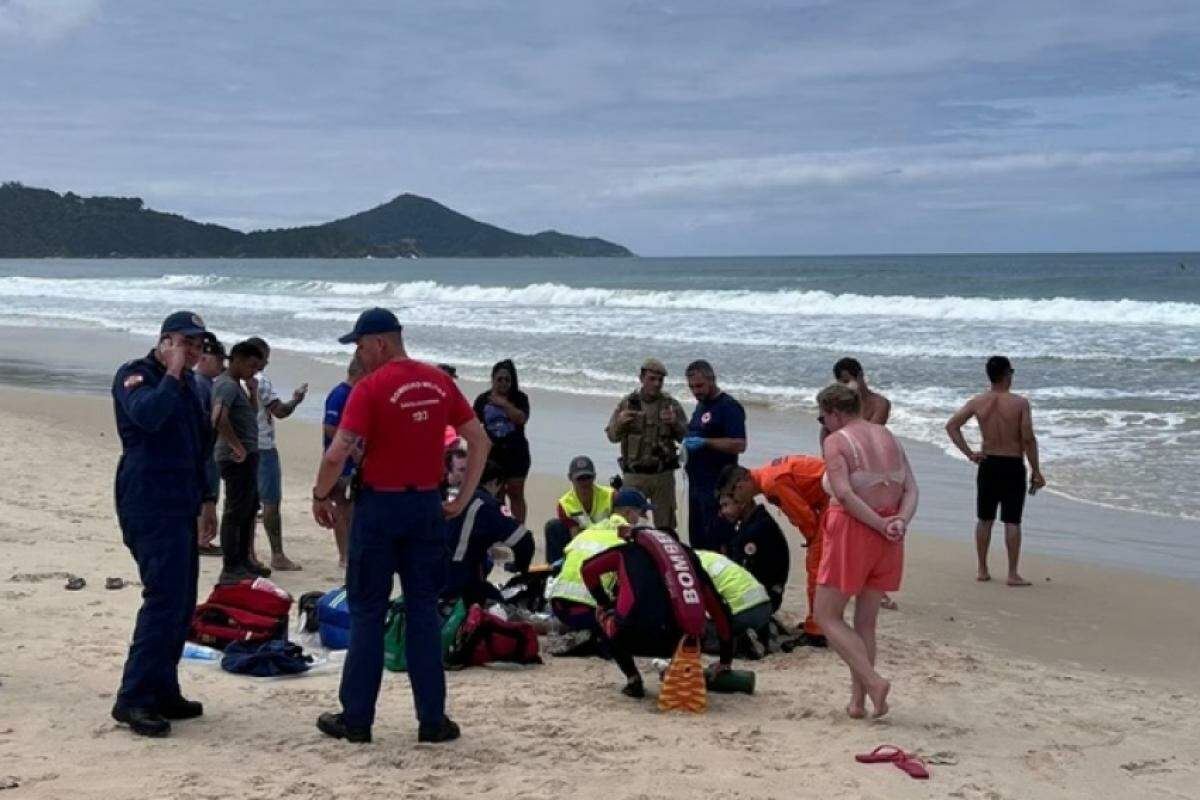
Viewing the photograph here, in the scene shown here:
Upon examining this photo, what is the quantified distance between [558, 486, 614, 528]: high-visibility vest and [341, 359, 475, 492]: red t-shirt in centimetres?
328

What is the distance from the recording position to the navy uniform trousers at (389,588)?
17.2ft

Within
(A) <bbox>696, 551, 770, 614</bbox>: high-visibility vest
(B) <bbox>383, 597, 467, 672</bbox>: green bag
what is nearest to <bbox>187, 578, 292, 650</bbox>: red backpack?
(B) <bbox>383, 597, 467, 672</bbox>: green bag

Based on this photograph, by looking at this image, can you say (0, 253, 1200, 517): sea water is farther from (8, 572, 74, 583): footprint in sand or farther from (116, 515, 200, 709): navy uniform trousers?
(116, 515, 200, 709): navy uniform trousers

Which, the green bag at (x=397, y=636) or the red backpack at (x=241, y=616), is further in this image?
the red backpack at (x=241, y=616)

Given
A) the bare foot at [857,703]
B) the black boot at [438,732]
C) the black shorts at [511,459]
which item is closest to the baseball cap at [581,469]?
the black shorts at [511,459]

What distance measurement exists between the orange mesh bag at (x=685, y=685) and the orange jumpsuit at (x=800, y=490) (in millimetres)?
1451

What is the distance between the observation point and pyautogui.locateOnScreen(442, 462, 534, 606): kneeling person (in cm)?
693

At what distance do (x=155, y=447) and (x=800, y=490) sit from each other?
3580mm

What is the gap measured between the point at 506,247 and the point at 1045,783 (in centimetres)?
18173

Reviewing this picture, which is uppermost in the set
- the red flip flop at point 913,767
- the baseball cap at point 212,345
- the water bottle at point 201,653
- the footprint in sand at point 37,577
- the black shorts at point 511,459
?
the baseball cap at point 212,345

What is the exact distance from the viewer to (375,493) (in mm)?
5227

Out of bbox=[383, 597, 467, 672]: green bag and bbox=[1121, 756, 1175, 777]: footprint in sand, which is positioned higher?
bbox=[383, 597, 467, 672]: green bag

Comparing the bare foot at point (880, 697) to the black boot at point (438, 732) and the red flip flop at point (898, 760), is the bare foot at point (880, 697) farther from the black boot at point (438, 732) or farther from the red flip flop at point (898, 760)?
the black boot at point (438, 732)

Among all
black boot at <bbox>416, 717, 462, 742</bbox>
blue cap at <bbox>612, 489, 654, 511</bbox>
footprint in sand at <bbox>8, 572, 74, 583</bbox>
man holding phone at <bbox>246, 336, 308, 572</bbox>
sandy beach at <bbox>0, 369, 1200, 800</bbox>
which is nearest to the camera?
sandy beach at <bbox>0, 369, 1200, 800</bbox>
